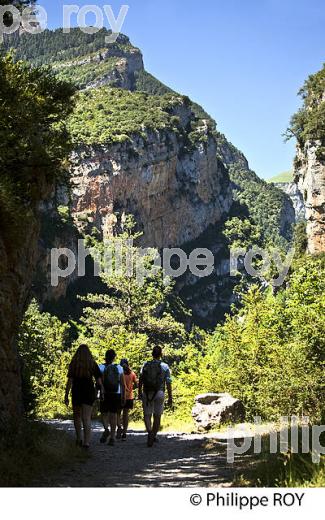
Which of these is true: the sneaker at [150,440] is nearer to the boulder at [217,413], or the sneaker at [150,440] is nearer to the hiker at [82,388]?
the hiker at [82,388]

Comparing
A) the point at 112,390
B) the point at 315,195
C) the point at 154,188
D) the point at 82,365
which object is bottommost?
the point at 112,390

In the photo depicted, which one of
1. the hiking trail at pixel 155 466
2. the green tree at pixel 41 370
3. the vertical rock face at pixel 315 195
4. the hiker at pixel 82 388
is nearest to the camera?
the hiking trail at pixel 155 466

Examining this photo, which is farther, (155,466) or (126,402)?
(126,402)

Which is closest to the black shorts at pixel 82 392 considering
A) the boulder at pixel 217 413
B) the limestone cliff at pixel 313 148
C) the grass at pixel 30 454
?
the grass at pixel 30 454

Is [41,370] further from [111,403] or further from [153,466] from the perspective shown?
[153,466]

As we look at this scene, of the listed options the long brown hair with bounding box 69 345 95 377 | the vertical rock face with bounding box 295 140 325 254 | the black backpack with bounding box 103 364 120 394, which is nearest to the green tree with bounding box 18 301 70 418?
the black backpack with bounding box 103 364 120 394

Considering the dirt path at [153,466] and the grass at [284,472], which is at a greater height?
the grass at [284,472]

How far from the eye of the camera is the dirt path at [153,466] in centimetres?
610

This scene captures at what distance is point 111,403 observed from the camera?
9477 mm

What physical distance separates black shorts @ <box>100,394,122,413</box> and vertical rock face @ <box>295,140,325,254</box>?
45872mm

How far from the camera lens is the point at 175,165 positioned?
129 metres

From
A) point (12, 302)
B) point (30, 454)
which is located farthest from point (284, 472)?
point (12, 302)

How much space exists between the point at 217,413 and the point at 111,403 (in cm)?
299

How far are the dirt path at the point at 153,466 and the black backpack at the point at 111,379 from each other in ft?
3.03
